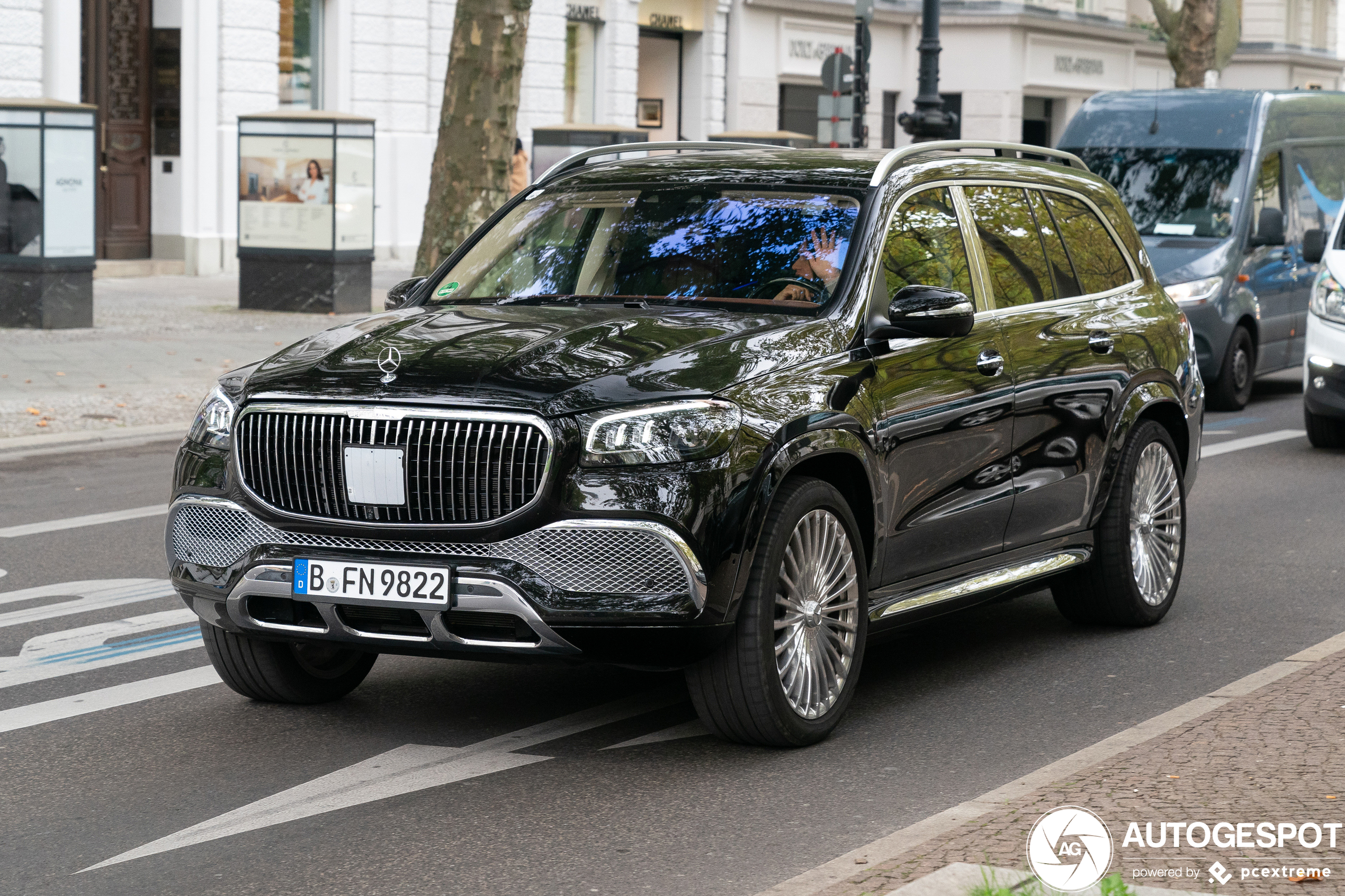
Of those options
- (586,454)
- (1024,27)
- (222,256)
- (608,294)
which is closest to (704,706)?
(586,454)

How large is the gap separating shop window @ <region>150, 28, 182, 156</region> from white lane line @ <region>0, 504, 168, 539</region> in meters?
17.8

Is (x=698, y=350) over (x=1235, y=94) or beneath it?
beneath

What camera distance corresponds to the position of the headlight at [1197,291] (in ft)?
50.2

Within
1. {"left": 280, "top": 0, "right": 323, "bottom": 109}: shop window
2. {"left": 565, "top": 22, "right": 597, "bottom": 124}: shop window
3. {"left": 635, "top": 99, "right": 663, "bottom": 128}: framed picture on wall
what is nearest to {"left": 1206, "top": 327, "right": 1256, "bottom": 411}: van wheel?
{"left": 280, "top": 0, "right": 323, "bottom": 109}: shop window

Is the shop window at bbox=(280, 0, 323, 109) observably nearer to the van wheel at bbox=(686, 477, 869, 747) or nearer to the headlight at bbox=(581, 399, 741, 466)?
the van wheel at bbox=(686, 477, 869, 747)

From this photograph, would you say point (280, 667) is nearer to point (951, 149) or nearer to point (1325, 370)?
point (951, 149)

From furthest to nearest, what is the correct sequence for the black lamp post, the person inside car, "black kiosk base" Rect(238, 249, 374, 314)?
the black lamp post
"black kiosk base" Rect(238, 249, 374, 314)
the person inside car

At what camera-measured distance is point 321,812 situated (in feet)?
16.5

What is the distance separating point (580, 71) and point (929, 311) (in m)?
30.1

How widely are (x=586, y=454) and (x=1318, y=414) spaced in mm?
9035

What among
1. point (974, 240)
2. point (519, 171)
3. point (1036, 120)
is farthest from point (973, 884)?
point (1036, 120)

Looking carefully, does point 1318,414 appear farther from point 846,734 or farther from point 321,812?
point 321,812

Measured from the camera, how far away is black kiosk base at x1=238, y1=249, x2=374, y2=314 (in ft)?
70.4

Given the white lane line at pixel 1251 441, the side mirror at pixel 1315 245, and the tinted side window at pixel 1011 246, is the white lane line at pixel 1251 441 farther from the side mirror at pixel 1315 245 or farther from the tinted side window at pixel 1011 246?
the tinted side window at pixel 1011 246
